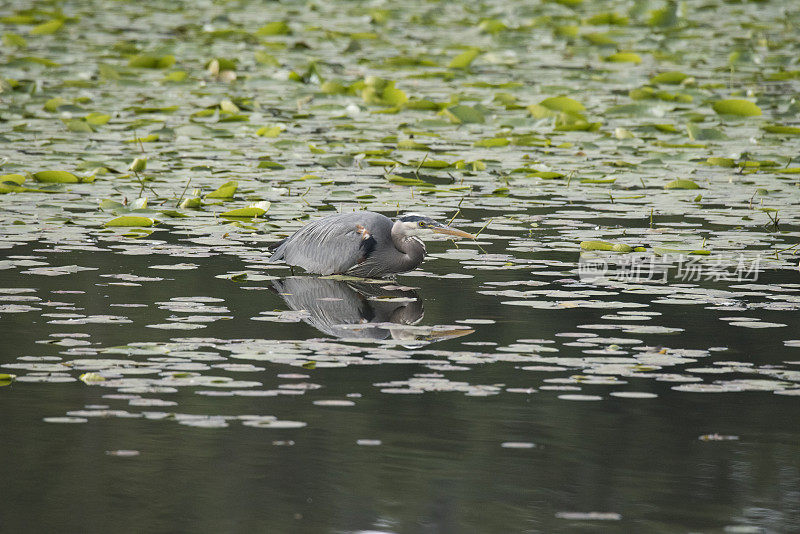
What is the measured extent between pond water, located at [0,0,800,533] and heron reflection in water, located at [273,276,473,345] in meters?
0.02

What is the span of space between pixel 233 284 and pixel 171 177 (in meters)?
2.75

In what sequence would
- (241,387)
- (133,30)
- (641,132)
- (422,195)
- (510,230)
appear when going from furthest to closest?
1. (133,30)
2. (641,132)
3. (422,195)
4. (510,230)
5. (241,387)

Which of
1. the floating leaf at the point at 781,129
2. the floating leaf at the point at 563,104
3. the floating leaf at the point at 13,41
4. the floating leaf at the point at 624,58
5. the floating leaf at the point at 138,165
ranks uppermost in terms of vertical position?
the floating leaf at the point at 624,58

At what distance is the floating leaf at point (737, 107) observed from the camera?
11258 mm

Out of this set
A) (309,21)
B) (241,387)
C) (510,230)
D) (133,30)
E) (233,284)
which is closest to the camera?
(241,387)

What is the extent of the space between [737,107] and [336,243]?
18.6 ft

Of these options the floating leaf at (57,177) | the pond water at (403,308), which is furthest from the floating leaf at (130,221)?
the floating leaf at (57,177)

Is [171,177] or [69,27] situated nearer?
[171,177]

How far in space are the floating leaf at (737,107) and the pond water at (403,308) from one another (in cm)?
2

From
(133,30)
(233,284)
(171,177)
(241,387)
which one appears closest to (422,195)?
(171,177)

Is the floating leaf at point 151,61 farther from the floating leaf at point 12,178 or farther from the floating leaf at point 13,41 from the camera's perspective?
the floating leaf at point 12,178

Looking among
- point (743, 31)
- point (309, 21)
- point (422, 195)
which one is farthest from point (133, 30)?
point (422, 195)

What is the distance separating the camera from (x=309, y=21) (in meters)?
18.1

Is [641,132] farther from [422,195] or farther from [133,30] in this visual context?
[133,30]
